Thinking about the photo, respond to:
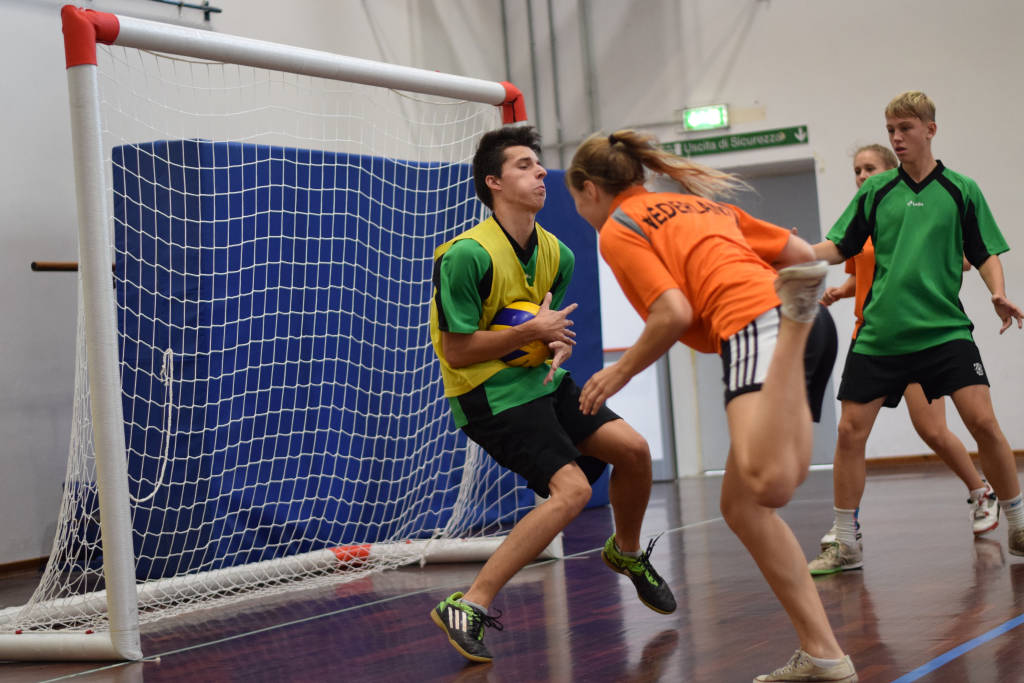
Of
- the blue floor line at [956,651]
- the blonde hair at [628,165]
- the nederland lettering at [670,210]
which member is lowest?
the blue floor line at [956,651]

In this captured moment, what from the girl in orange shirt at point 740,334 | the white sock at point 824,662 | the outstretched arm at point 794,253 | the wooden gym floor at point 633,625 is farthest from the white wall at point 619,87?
the white sock at point 824,662

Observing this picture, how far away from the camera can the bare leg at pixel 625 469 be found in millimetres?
3488

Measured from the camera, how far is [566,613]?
3.85 metres

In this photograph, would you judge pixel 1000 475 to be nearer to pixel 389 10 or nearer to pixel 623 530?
pixel 623 530

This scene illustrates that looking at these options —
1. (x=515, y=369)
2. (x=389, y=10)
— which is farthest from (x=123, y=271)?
(x=389, y=10)

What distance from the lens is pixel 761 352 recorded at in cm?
247

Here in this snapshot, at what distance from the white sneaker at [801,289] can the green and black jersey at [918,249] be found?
192 cm

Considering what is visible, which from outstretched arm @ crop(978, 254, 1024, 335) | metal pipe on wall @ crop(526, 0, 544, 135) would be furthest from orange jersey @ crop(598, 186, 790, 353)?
metal pipe on wall @ crop(526, 0, 544, 135)

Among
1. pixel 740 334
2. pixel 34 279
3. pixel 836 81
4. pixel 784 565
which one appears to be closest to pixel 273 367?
pixel 34 279

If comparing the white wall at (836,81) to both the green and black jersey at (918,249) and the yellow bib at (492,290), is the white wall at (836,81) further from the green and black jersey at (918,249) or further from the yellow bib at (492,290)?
the yellow bib at (492,290)

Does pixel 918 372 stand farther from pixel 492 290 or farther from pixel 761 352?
pixel 761 352

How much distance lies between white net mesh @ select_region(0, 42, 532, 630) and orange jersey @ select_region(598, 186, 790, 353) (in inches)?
103

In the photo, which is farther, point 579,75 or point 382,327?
point 579,75

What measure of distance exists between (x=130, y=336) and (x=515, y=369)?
254 cm
